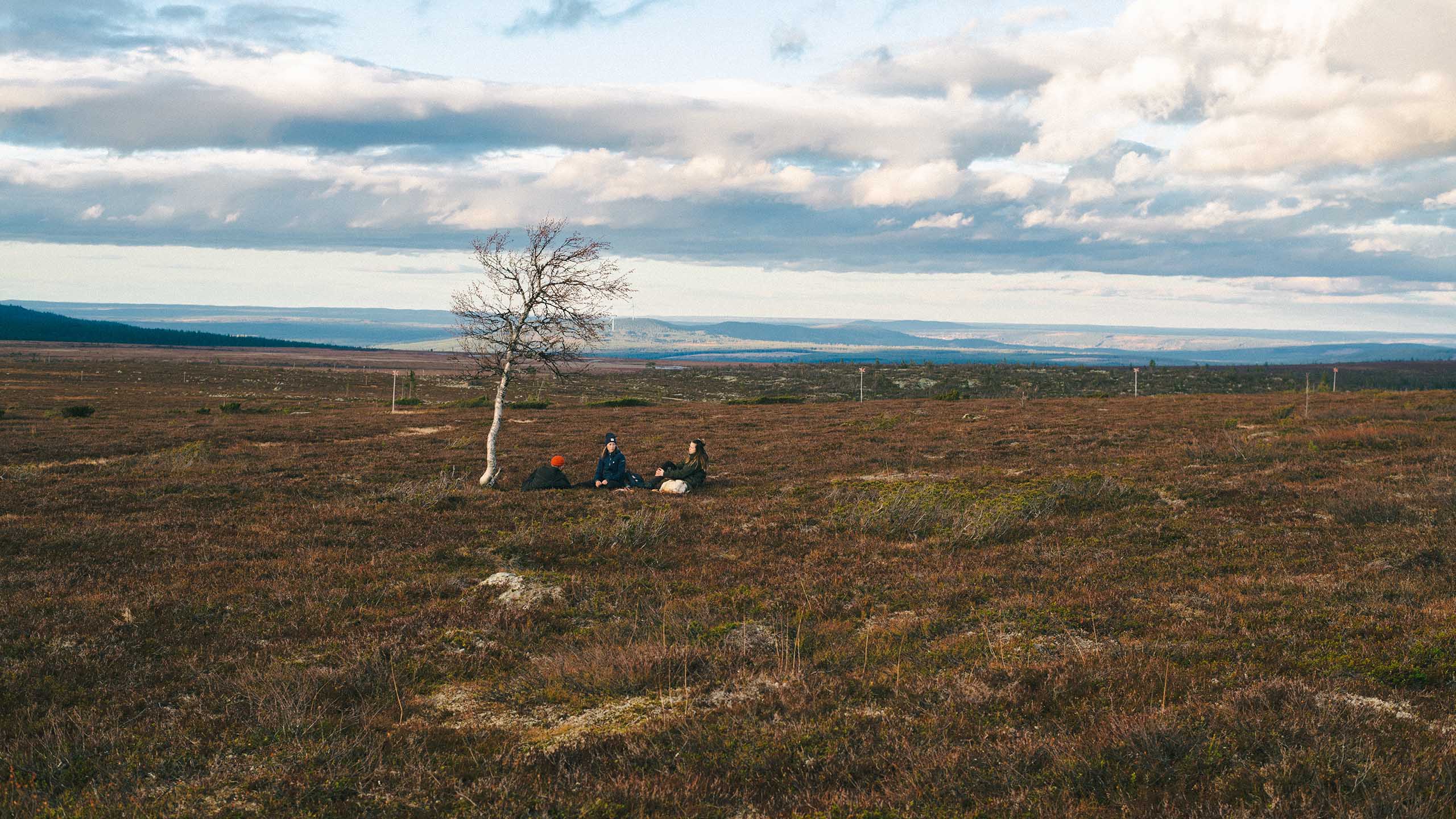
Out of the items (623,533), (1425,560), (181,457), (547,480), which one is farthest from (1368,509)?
(181,457)

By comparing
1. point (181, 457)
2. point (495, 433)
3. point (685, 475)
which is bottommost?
point (181, 457)

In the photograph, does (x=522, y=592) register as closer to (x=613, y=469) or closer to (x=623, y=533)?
(x=623, y=533)

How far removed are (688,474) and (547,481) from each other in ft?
11.8

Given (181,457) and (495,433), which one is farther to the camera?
(181,457)

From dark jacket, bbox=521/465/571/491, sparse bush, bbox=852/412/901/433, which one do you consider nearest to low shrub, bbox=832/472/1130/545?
dark jacket, bbox=521/465/571/491

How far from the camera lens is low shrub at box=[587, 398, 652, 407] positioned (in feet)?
177

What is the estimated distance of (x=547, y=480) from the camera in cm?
1962

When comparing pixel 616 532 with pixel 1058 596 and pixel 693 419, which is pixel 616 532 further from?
pixel 693 419

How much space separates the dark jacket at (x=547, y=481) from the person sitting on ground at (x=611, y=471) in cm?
57

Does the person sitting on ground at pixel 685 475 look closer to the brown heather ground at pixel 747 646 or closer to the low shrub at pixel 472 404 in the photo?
the brown heather ground at pixel 747 646

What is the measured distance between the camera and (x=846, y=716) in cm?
639

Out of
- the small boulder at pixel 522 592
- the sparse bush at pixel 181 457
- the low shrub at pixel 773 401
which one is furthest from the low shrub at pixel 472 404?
the small boulder at pixel 522 592

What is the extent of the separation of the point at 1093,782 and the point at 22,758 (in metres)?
7.63

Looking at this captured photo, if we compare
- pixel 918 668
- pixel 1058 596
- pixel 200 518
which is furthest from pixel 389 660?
pixel 200 518
